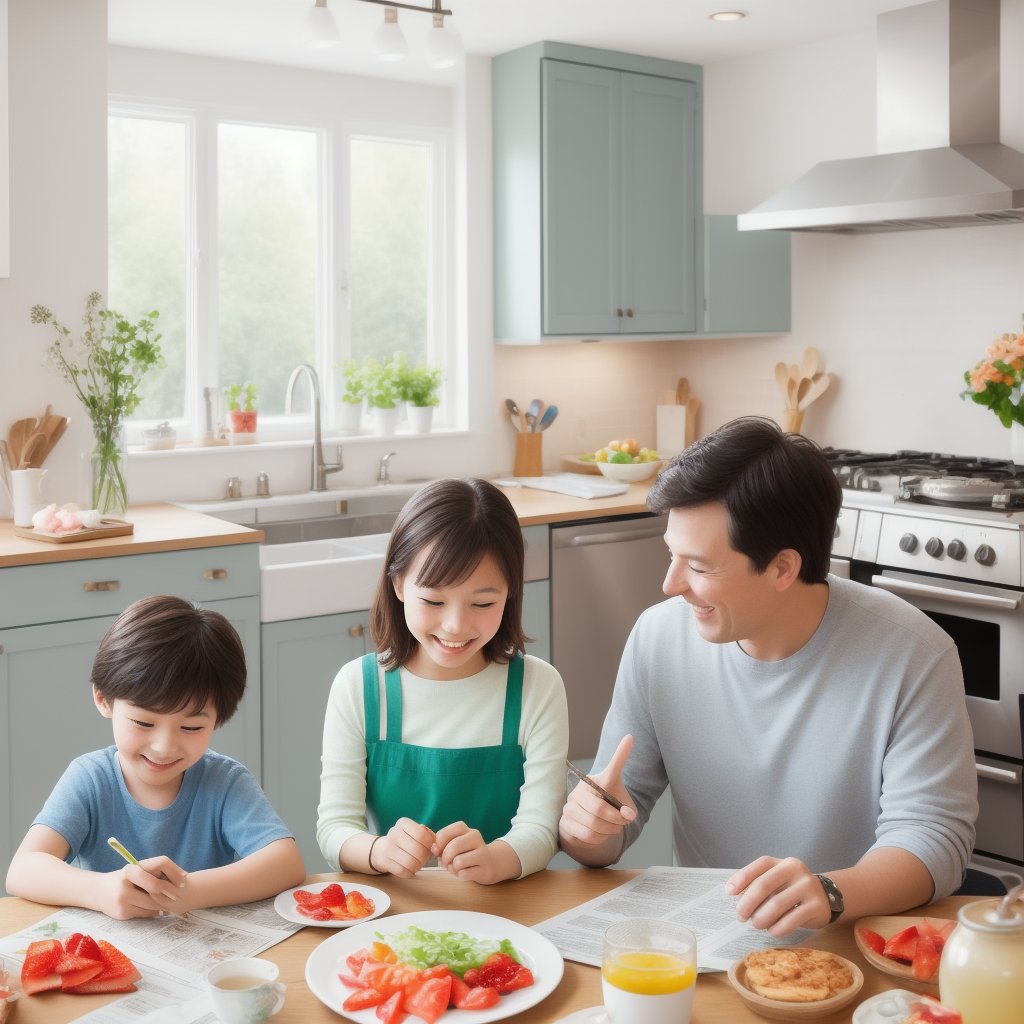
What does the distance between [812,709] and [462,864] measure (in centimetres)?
56

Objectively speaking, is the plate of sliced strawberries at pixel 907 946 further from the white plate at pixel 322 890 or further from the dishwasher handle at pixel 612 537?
the dishwasher handle at pixel 612 537

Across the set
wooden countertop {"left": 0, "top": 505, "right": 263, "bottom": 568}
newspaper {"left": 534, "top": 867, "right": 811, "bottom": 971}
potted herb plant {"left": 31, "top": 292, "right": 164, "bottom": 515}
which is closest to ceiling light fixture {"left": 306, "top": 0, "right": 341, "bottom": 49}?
potted herb plant {"left": 31, "top": 292, "right": 164, "bottom": 515}

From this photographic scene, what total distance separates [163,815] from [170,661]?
0.23 metres

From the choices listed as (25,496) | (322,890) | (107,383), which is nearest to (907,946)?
(322,890)

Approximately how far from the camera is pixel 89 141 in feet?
11.5

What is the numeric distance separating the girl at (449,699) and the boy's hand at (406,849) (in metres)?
0.14

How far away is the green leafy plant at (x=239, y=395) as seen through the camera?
4.06m

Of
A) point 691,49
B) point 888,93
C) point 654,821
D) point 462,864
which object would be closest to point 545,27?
point 691,49

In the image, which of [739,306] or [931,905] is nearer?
[931,905]

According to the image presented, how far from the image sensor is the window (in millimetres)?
3951

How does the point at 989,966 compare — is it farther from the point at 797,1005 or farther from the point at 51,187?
the point at 51,187

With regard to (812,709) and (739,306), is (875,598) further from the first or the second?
(739,306)

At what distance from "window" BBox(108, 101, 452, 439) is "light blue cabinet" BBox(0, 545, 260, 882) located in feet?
3.32

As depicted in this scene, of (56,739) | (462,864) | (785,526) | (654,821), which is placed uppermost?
(785,526)
